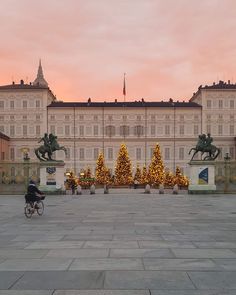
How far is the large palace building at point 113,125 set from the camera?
92875 millimetres

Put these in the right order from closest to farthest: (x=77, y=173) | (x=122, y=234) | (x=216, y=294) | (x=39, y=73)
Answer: (x=216, y=294), (x=122, y=234), (x=77, y=173), (x=39, y=73)

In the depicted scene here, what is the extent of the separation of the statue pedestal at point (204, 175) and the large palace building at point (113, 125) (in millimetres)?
58942

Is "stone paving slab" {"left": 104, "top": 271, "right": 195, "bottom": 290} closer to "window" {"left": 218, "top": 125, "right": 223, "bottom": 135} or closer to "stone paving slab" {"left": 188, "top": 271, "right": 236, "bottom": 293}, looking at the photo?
"stone paving slab" {"left": 188, "top": 271, "right": 236, "bottom": 293}

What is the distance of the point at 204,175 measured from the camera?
34250 mm

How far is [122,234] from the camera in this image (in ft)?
40.3

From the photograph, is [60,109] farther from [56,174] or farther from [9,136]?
[56,174]

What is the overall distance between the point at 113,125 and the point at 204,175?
2379 inches

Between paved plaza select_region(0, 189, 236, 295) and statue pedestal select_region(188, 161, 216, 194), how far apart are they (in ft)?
63.1

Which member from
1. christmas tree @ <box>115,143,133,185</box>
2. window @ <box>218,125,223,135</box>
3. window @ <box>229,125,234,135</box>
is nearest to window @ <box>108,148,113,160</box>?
window @ <box>218,125,223,135</box>

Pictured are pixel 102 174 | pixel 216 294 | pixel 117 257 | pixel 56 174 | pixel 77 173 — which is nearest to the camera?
pixel 216 294

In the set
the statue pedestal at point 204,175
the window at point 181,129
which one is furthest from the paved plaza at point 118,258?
the window at point 181,129

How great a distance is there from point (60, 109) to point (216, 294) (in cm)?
8859

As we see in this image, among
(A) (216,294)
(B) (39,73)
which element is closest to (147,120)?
(B) (39,73)

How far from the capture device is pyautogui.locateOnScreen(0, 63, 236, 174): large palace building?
9288cm
